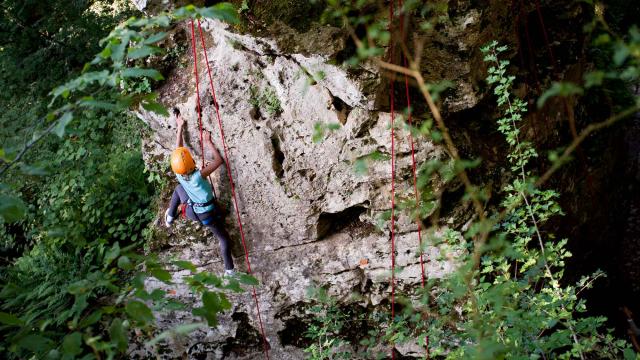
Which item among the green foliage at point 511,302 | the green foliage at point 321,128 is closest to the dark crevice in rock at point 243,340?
the green foliage at point 511,302

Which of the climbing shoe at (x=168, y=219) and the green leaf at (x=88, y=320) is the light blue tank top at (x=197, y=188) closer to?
the climbing shoe at (x=168, y=219)

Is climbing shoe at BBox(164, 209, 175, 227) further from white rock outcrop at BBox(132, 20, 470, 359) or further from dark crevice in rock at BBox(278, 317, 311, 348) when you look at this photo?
dark crevice in rock at BBox(278, 317, 311, 348)

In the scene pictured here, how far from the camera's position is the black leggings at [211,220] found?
16.4 ft

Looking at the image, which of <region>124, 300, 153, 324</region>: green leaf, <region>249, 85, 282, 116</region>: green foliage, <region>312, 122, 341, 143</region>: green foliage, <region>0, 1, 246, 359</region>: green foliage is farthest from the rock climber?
<region>312, 122, 341, 143</region>: green foliage

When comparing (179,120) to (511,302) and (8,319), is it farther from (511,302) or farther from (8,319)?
(511,302)

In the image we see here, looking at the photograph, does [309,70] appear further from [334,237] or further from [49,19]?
[49,19]

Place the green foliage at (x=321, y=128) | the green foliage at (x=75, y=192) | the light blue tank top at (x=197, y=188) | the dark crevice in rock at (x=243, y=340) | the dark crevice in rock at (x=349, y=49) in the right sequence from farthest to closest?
the dark crevice in rock at (x=243, y=340)
the green foliage at (x=75, y=192)
the light blue tank top at (x=197, y=188)
the dark crevice in rock at (x=349, y=49)
the green foliage at (x=321, y=128)

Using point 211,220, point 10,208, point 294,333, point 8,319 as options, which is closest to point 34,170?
point 10,208

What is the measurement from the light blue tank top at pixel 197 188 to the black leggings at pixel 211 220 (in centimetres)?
9

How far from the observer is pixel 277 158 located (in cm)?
488

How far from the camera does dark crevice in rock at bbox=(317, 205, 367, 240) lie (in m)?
4.96

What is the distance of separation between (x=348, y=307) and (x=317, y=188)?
1.43 metres

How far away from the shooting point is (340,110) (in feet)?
14.8

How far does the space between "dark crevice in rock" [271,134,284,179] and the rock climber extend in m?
0.58
